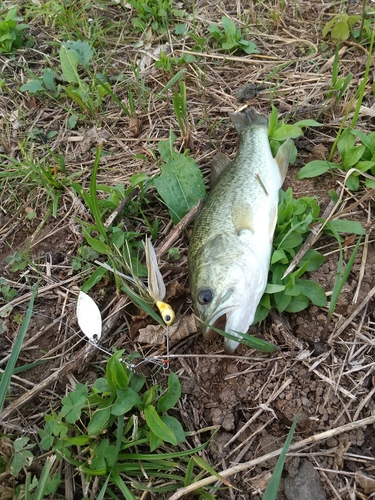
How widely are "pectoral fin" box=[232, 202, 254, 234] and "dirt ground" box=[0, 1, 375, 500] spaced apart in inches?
18.7

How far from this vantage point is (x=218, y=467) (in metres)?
2.22

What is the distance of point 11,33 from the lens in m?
4.66

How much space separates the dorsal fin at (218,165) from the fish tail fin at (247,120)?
34 cm

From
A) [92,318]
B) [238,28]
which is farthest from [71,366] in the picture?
[238,28]

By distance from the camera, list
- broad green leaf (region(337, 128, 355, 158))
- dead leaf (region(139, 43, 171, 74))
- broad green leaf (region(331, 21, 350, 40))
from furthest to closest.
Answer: dead leaf (region(139, 43, 171, 74)) < broad green leaf (region(331, 21, 350, 40)) < broad green leaf (region(337, 128, 355, 158))

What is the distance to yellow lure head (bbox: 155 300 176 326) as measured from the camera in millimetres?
2615

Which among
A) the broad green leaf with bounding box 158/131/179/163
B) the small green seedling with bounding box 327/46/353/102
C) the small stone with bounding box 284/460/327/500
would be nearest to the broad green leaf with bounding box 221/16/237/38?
the small green seedling with bounding box 327/46/353/102

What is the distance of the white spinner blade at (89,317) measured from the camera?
270 cm

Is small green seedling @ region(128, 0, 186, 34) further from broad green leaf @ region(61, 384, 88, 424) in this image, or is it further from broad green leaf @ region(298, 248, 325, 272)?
broad green leaf @ region(61, 384, 88, 424)

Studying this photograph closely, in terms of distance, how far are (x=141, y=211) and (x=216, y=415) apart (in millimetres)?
1609

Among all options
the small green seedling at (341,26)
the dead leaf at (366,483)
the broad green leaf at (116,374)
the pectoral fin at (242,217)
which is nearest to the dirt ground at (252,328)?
the dead leaf at (366,483)

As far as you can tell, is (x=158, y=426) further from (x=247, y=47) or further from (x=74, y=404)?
(x=247, y=47)

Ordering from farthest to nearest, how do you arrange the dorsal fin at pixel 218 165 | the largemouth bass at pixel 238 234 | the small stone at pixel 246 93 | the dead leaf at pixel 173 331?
the small stone at pixel 246 93 → the dorsal fin at pixel 218 165 → the dead leaf at pixel 173 331 → the largemouth bass at pixel 238 234

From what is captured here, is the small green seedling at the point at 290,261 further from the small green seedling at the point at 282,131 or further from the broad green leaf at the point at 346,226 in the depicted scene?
the small green seedling at the point at 282,131
